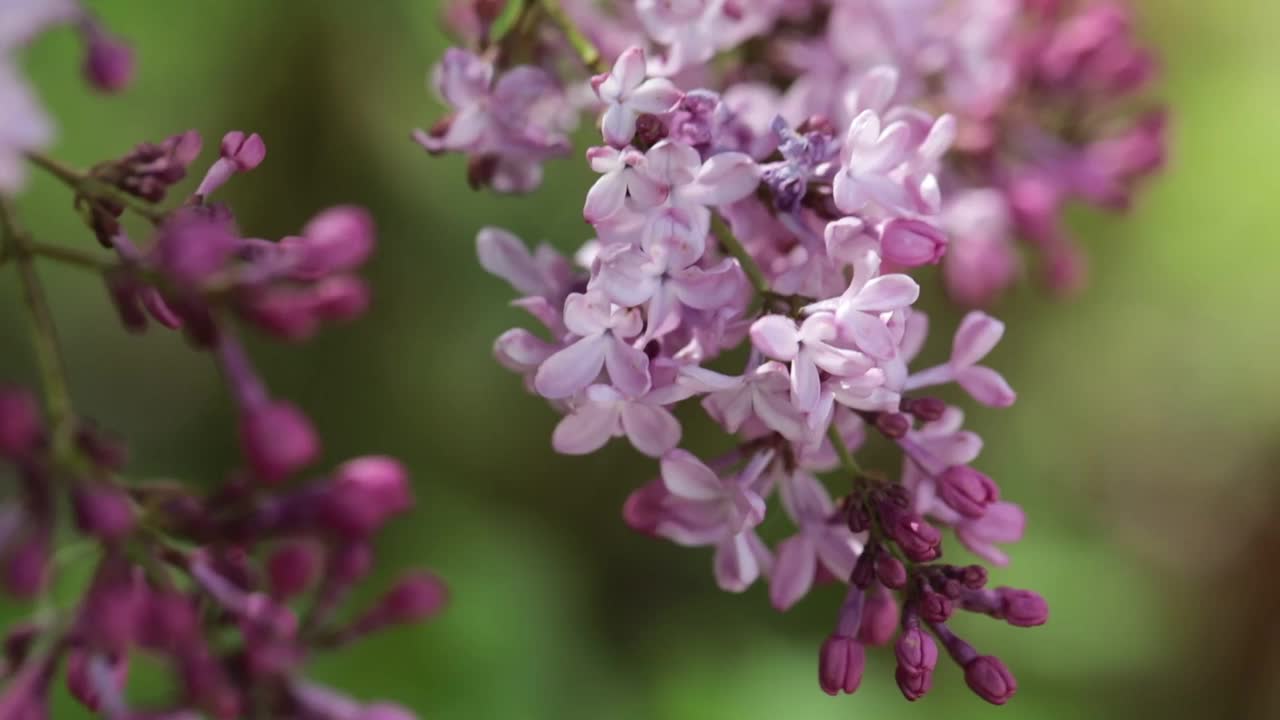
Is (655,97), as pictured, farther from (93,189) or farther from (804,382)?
(93,189)

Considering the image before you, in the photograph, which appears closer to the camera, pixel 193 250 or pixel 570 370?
pixel 193 250

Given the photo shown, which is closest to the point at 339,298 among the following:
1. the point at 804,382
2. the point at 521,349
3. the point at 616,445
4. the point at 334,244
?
the point at 334,244

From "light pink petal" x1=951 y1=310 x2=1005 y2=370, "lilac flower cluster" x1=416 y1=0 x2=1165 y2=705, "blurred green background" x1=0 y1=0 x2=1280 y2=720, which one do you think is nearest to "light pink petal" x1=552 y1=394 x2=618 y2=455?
"lilac flower cluster" x1=416 y1=0 x2=1165 y2=705

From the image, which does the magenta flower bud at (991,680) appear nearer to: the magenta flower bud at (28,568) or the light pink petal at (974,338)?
the light pink petal at (974,338)

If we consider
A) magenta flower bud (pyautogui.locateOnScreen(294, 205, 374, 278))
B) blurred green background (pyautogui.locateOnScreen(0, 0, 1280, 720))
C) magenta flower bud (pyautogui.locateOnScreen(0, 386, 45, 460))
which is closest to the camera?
magenta flower bud (pyautogui.locateOnScreen(0, 386, 45, 460))

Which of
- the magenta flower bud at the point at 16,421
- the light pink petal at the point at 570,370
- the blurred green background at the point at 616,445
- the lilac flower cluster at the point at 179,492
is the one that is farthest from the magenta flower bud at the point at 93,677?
the blurred green background at the point at 616,445

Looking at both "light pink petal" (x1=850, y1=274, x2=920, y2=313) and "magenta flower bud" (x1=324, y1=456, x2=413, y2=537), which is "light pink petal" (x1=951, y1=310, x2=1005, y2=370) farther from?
"magenta flower bud" (x1=324, y1=456, x2=413, y2=537)

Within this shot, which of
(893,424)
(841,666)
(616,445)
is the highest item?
(893,424)
